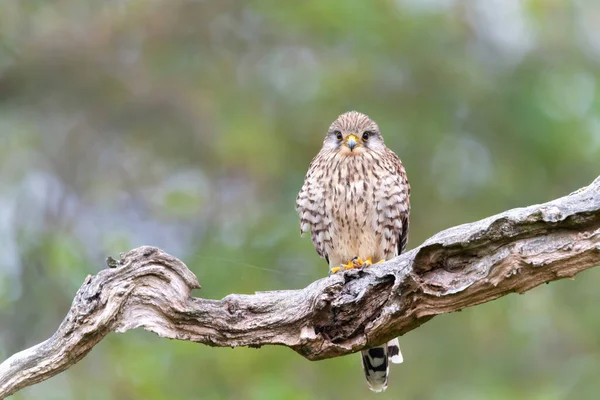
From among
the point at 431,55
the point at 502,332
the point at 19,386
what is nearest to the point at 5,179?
the point at 431,55

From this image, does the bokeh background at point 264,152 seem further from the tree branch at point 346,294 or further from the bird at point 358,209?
the tree branch at point 346,294

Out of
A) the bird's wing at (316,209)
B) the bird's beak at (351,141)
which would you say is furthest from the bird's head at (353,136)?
the bird's wing at (316,209)

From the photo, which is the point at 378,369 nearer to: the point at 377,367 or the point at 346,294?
the point at 377,367

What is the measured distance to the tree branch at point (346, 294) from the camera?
2.80 meters

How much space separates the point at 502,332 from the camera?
652cm

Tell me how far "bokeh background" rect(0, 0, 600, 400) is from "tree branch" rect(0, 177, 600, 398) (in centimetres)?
248

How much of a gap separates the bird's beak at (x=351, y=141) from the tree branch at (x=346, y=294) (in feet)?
4.12

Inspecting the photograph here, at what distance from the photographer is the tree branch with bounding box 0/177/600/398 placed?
9.18 feet

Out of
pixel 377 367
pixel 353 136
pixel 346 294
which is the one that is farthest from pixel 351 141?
pixel 346 294

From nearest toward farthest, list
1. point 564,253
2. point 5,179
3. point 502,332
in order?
point 564,253
point 502,332
point 5,179

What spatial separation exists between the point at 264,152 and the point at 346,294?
3.53m

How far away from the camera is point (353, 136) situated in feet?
14.3

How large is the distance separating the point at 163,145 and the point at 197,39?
0.96 metres

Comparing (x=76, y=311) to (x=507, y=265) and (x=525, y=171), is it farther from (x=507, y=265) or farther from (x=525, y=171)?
(x=525, y=171)
